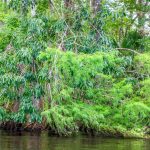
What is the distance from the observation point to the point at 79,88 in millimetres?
17562

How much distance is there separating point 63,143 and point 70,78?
2452mm

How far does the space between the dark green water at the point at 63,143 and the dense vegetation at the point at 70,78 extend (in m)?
0.56

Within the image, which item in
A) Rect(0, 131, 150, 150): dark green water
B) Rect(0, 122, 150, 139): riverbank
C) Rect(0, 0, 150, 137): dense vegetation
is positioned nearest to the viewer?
Rect(0, 131, 150, 150): dark green water

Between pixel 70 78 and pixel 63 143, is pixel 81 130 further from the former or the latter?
pixel 63 143

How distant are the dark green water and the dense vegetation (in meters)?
0.56

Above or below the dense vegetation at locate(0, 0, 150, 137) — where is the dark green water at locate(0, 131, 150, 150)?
below

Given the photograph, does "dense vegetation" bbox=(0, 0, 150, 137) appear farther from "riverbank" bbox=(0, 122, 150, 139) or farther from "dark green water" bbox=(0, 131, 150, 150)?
"dark green water" bbox=(0, 131, 150, 150)

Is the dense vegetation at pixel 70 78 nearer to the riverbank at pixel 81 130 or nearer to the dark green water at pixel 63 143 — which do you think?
the riverbank at pixel 81 130

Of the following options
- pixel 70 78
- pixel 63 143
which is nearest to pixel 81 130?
pixel 70 78

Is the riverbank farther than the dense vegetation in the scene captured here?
Yes

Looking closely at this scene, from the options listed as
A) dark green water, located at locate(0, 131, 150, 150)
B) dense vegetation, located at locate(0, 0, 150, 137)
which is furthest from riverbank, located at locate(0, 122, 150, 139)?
dark green water, located at locate(0, 131, 150, 150)

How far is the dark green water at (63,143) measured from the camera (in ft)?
46.5

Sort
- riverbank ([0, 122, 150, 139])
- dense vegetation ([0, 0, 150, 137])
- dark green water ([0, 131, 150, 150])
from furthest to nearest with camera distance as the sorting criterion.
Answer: riverbank ([0, 122, 150, 139]) → dense vegetation ([0, 0, 150, 137]) → dark green water ([0, 131, 150, 150])

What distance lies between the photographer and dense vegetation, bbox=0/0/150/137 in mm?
16562
